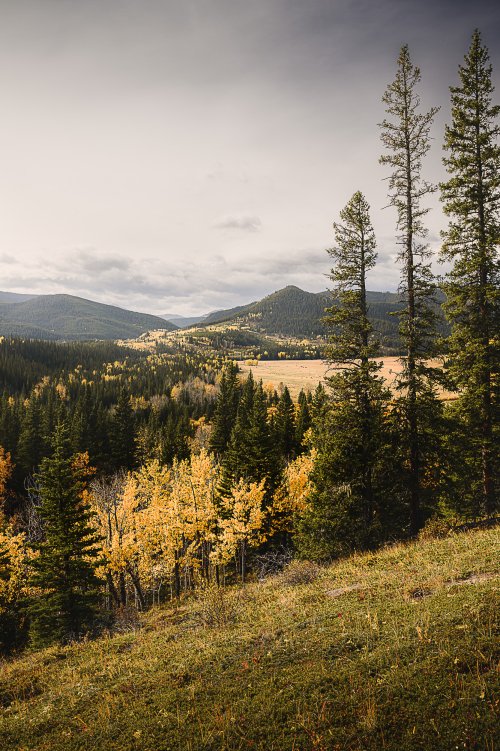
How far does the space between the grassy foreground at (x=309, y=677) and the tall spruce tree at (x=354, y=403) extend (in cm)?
526

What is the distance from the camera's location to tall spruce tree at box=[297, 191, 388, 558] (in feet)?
61.7

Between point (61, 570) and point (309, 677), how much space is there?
21.6 metres

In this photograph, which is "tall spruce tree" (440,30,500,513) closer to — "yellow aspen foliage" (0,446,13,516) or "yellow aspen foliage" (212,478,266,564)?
"yellow aspen foliage" (212,478,266,564)

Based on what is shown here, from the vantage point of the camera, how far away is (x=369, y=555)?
17.2m

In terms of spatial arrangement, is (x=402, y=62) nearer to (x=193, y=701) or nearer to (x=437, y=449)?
(x=437, y=449)

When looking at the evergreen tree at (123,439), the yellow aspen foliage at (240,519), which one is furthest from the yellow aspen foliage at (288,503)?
the evergreen tree at (123,439)

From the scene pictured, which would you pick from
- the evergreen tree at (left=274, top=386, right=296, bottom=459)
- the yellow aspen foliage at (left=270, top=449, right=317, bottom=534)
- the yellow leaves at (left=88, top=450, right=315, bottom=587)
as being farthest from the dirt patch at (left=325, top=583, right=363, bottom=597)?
the evergreen tree at (left=274, top=386, right=296, bottom=459)

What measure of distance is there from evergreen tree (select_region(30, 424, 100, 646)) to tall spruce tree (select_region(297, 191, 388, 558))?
648 inches

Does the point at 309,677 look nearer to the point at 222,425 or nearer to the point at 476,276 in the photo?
the point at 476,276

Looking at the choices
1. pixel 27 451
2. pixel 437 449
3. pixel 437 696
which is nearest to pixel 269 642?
pixel 437 696

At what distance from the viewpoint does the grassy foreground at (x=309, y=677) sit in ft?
19.9

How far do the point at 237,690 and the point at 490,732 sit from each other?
5143 millimetres

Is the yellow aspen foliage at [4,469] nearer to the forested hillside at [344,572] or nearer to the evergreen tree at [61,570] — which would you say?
the forested hillside at [344,572]

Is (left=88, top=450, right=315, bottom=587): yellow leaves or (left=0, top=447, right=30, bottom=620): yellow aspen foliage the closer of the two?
(left=0, top=447, right=30, bottom=620): yellow aspen foliage
